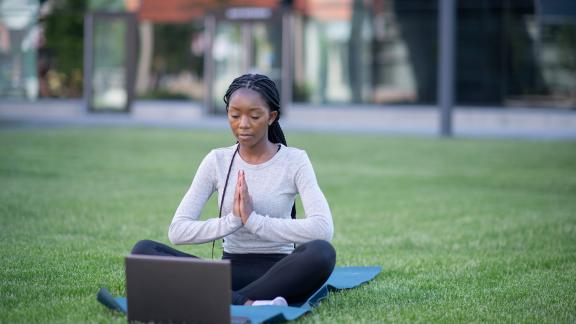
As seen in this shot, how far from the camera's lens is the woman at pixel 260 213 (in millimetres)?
5168

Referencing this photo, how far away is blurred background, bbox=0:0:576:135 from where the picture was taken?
27297 mm

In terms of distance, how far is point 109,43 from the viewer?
30.8m

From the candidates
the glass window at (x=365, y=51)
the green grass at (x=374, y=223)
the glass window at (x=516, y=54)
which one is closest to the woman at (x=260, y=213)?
the green grass at (x=374, y=223)

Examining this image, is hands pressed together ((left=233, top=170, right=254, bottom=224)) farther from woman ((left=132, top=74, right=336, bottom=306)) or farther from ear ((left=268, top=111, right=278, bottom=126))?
ear ((left=268, top=111, right=278, bottom=126))

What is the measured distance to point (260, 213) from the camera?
5.41 m

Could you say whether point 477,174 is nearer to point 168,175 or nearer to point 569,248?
point 168,175

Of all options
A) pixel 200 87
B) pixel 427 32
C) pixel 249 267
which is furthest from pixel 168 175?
pixel 200 87

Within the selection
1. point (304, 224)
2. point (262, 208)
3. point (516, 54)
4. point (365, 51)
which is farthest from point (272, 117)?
point (365, 51)

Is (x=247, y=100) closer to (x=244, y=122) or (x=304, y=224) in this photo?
(x=244, y=122)

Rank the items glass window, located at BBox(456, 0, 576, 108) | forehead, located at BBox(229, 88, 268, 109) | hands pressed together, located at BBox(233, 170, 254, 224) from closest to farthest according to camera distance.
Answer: hands pressed together, located at BBox(233, 170, 254, 224)
forehead, located at BBox(229, 88, 268, 109)
glass window, located at BBox(456, 0, 576, 108)

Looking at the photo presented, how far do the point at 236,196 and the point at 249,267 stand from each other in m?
0.61

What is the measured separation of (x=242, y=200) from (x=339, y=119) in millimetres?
25099

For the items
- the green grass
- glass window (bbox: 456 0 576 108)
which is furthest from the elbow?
glass window (bbox: 456 0 576 108)

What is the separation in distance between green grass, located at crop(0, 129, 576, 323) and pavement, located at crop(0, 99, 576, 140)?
6135mm
